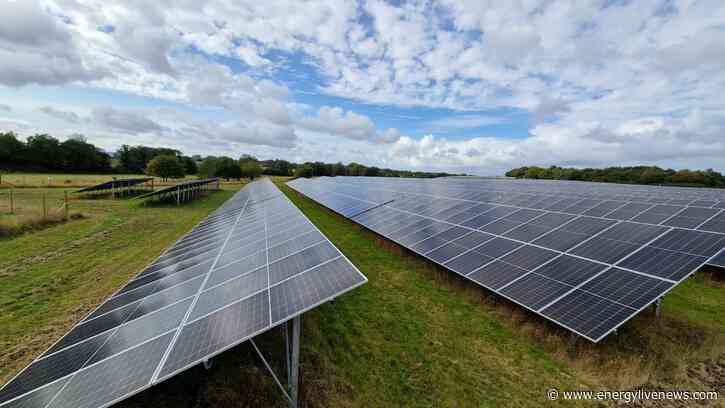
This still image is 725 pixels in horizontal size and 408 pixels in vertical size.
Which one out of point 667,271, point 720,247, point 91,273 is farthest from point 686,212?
point 91,273

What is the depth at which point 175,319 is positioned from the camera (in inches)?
192

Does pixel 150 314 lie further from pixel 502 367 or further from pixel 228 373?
pixel 502 367

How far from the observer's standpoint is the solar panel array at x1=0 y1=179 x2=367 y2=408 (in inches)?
143

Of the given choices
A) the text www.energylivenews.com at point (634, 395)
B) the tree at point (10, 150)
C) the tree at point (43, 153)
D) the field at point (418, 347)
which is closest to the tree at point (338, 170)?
the tree at point (43, 153)

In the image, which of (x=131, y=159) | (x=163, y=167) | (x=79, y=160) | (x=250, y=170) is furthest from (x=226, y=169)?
(x=79, y=160)

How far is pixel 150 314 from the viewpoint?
5285mm

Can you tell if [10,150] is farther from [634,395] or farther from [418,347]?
[634,395]

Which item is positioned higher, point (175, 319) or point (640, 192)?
point (640, 192)

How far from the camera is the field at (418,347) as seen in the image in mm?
5789

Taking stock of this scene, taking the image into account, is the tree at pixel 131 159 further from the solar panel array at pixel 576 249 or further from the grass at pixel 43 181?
the solar panel array at pixel 576 249

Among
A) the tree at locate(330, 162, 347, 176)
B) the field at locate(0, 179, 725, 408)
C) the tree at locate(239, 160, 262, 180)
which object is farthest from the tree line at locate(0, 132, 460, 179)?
the field at locate(0, 179, 725, 408)

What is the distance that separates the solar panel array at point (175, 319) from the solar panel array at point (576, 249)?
19.0 ft

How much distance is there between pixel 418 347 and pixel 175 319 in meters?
5.80

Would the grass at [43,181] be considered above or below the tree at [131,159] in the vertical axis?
below
